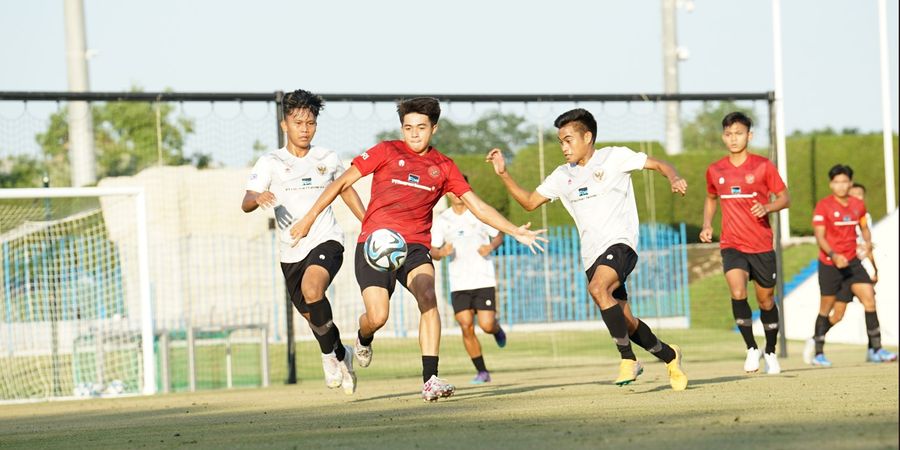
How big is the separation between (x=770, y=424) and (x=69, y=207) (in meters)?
12.3

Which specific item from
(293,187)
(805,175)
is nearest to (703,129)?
(805,175)

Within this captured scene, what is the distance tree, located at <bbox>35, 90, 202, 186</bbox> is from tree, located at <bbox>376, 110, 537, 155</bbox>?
328 cm

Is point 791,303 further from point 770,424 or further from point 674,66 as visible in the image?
point 770,424

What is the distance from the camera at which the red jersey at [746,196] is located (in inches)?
494

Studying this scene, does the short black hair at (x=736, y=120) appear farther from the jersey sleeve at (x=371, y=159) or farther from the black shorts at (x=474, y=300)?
the jersey sleeve at (x=371, y=159)

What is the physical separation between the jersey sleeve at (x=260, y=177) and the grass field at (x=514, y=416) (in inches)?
72.4

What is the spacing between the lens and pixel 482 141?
1875 centimetres

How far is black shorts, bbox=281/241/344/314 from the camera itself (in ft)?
36.1

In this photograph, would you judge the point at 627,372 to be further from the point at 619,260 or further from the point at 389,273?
the point at 389,273

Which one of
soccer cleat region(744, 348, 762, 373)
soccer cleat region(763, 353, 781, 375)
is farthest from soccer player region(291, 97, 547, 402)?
soccer cleat region(763, 353, 781, 375)

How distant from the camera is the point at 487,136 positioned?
1900 centimetres

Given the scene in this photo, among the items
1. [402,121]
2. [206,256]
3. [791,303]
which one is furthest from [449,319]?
[402,121]

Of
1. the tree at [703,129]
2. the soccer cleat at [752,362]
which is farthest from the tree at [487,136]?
the tree at [703,129]

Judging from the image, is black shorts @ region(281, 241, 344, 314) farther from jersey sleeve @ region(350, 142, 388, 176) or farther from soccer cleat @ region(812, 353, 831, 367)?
soccer cleat @ region(812, 353, 831, 367)
